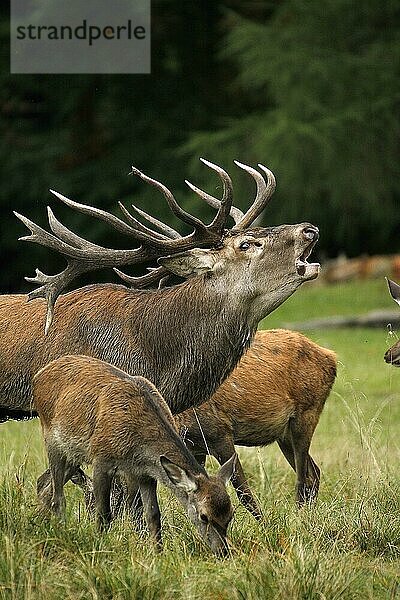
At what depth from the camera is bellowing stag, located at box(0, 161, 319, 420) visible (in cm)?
649

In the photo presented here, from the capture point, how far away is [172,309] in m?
6.72

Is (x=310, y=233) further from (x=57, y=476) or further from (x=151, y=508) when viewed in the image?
(x=57, y=476)

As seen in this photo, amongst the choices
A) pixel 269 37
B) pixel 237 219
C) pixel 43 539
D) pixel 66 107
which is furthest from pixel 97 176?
pixel 43 539

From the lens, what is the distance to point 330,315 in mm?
20750

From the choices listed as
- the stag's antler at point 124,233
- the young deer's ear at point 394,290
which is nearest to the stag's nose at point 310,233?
the stag's antler at point 124,233

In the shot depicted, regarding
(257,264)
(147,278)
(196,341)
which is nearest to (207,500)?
(196,341)

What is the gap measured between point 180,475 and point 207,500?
18 cm

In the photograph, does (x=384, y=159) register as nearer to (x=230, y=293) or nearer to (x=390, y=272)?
(x=390, y=272)

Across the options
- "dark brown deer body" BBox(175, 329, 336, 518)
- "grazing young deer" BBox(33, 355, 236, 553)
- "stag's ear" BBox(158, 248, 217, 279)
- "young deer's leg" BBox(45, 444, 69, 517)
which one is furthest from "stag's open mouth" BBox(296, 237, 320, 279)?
"young deer's leg" BBox(45, 444, 69, 517)

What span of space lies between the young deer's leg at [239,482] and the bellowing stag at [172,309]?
639 mm

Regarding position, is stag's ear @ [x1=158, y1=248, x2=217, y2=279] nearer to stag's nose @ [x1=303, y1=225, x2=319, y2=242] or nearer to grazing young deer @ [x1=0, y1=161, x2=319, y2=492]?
grazing young deer @ [x1=0, y1=161, x2=319, y2=492]

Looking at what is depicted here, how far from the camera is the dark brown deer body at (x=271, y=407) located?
721cm

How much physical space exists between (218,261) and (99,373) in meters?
0.96

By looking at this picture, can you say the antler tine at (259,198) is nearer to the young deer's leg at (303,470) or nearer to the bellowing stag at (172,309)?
the bellowing stag at (172,309)
